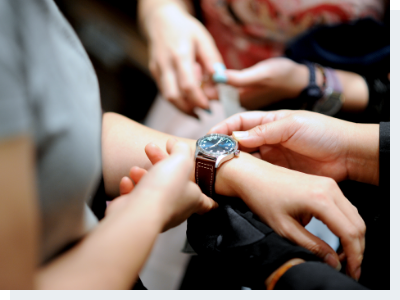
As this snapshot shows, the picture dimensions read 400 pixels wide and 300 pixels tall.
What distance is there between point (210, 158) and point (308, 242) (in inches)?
9.6

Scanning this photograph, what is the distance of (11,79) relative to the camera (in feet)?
0.98

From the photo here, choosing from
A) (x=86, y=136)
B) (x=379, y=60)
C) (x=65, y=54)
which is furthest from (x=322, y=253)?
(x=379, y=60)

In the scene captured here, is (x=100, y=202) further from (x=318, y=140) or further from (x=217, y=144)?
(x=318, y=140)

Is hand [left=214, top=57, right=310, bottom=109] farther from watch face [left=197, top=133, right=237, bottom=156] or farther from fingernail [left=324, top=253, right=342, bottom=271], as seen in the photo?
fingernail [left=324, top=253, right=342, bottom=271]

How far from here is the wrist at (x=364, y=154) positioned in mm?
625

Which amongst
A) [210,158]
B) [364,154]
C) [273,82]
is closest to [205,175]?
[210,158]

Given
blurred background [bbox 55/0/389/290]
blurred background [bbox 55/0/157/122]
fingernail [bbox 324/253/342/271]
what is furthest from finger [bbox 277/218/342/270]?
blurred background [bbox 55/0/157/122]

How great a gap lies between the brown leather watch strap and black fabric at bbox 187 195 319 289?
0.05m

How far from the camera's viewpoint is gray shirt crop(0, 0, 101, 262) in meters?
0.30

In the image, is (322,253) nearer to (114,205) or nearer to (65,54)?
(114,205)

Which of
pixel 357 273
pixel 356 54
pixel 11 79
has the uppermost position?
pixel 11 79

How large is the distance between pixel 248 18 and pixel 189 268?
0.85 meters

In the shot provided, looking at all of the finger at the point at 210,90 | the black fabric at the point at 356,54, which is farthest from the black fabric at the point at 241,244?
the black fabric at the point at 356,54

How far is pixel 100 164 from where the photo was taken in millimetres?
605
